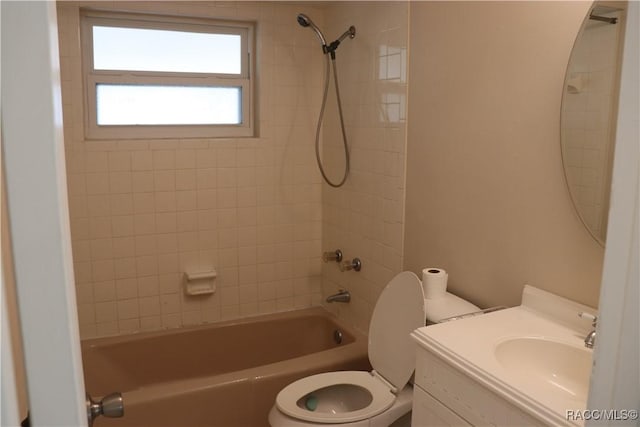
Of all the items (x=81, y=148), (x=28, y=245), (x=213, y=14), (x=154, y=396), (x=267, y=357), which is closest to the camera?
(x=28, y=245)

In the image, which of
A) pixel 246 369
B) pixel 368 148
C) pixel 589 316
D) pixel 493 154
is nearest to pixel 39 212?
pixel 589 316

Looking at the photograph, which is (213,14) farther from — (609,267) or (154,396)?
(609,267)

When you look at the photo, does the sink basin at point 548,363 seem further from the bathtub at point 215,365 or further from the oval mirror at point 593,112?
the bathtub at point 215,365

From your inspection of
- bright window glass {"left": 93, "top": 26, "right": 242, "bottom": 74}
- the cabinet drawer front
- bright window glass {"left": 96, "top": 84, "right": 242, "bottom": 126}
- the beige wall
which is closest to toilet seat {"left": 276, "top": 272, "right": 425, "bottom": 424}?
the beige wall

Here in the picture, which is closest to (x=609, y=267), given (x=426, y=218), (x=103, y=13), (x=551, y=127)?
(x=551, y=127)

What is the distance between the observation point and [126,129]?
2787 mm

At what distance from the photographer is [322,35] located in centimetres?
281

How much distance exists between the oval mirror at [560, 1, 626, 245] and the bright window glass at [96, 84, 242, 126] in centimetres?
188

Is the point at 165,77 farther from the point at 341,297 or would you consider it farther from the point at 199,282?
the point at 341,297

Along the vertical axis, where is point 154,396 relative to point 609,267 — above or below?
below

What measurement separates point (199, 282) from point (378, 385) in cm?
120

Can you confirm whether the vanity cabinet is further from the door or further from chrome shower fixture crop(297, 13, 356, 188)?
chrome shower fixture crop(297, 13, 356, 188)

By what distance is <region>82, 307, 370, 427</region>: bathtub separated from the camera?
92.0 inches

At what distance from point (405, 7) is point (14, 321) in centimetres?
220
